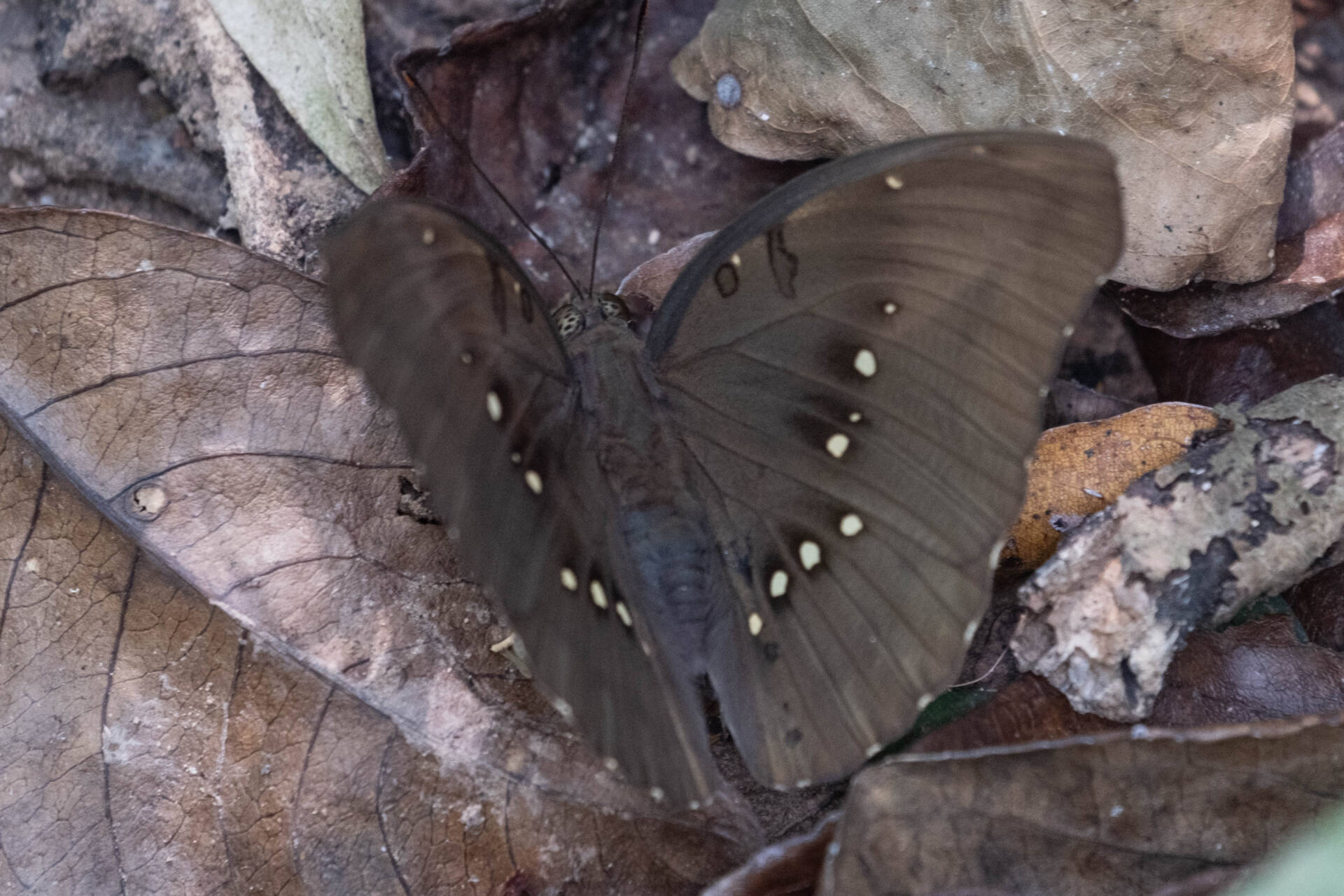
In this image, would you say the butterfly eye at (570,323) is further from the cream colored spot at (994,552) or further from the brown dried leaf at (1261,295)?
the brown dried leaf at (1261,295)

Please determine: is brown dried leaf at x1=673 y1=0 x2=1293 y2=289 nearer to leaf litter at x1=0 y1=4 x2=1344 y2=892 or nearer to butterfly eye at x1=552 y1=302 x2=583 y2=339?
leaf litter at x1=0 y1=4 x2=1344 y2=892

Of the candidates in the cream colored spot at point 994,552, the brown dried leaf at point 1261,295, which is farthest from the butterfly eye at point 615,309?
the brown dried leaf at point 1261,295

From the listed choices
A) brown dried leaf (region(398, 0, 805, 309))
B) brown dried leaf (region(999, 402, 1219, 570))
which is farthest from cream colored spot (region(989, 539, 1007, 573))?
brown dried leaf (region(398, 0, 805, 309))

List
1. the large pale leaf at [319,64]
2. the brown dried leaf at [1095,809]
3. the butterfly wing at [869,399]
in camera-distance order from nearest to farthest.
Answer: the butterfly wing at [869,399] → the brown dried leaf at [1095,809] → the large pale leaf at [319,64]

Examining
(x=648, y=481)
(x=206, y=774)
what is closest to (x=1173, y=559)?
(x=648, y=481)

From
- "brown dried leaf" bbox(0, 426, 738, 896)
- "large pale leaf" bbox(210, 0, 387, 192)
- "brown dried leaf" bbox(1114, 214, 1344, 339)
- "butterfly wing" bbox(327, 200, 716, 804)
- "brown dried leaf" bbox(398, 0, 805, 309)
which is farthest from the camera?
"brown dried leaf" bbox(398, 0, 805, 309)

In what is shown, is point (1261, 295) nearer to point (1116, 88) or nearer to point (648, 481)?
point (1116, 88)
